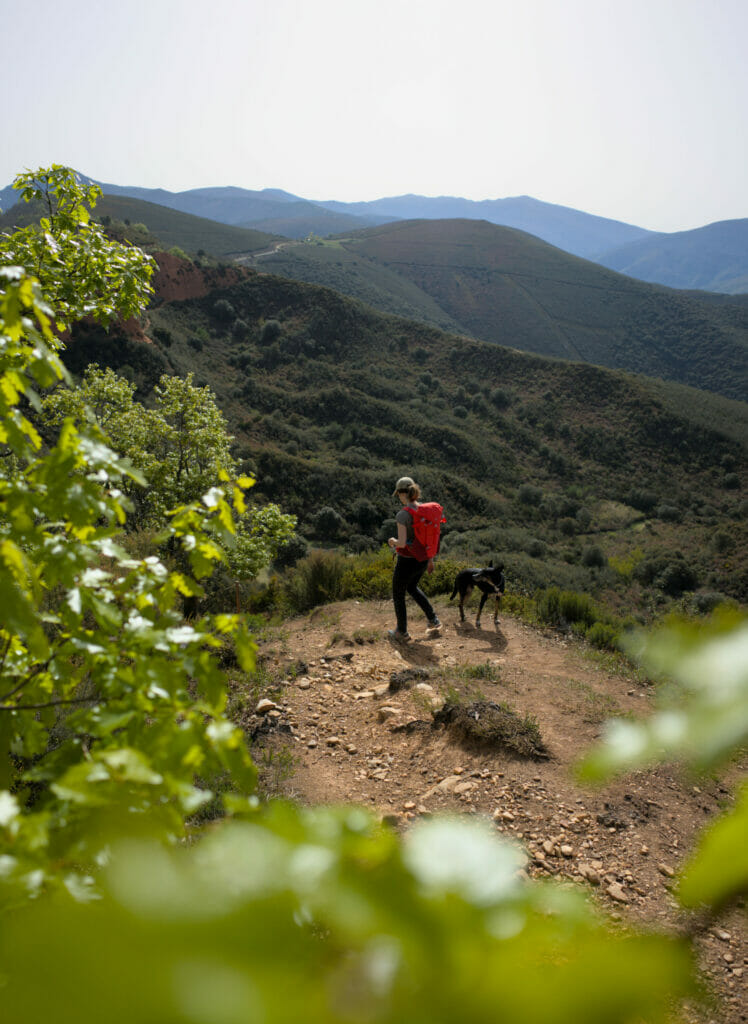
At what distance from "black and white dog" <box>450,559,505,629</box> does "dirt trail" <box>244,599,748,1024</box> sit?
29 cm

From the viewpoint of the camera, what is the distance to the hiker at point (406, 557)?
5.83 m

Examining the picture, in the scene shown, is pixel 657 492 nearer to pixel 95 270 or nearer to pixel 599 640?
pixel 599 640

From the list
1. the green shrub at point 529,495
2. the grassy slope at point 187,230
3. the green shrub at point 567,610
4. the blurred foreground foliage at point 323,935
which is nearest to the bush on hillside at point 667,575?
the green shrub at point 529,495

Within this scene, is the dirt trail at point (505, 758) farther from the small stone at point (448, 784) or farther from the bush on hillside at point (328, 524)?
the bush on hillside at point (328, 524)

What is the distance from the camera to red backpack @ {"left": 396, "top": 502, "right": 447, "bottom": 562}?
581cm

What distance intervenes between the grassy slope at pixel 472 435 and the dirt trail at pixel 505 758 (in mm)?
7747

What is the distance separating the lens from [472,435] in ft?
99.7

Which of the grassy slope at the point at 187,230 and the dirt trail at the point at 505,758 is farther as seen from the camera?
the grassy slope at the point at 187,230

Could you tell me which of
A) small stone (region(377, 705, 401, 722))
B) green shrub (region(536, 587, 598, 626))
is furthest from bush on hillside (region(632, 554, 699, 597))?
small stone (region(377, 705, 401, 722))

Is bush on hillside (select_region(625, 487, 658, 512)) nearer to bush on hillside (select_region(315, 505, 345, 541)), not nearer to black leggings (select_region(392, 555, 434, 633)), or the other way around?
bush on hillside (select_region(315, 505, 345, 541))

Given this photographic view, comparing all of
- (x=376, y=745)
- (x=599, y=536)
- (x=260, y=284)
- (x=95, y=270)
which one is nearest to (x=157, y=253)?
(x=260, y=284)

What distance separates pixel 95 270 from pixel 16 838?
15.0ft

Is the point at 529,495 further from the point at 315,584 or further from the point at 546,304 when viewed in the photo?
the point at 546,304

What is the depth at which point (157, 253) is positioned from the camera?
36250 millimetres
